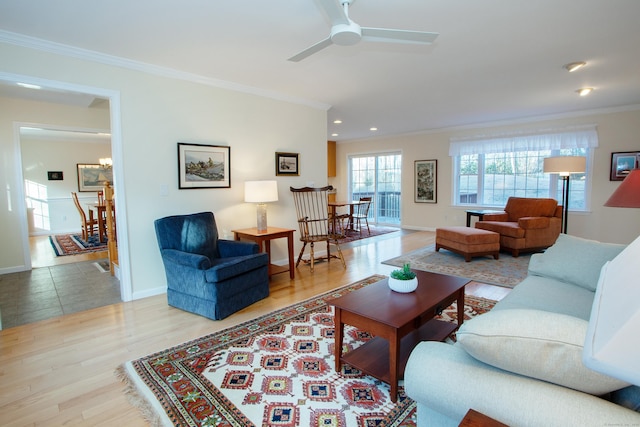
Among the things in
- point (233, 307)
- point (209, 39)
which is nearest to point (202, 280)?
point (233, 307)

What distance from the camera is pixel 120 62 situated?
3191 millimetres

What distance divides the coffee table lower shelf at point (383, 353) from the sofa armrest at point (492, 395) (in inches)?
29.0

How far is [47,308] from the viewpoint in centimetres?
323

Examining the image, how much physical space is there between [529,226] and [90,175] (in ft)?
31.5

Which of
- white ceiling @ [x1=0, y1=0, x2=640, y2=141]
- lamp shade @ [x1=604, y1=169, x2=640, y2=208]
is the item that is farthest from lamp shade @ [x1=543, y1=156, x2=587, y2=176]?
lamp shade @ [x1=604, y1=169, x2=640, y2=208]

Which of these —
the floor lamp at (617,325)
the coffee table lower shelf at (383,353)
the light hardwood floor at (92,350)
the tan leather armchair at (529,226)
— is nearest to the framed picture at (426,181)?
the tan leather armchair at (529,226)

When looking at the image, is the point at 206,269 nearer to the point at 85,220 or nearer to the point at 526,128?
the point at 85,220

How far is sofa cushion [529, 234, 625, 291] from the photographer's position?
7.53 feet

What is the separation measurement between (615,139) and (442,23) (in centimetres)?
496

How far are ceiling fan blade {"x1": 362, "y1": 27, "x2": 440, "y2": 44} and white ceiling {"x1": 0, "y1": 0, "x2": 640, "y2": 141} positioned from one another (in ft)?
0.93

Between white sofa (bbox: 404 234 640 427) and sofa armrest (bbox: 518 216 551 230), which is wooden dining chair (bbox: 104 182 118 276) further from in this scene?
sofa armrest (bbox: 518 216 551 230)

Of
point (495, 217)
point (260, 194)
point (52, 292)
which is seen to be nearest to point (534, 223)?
point (495, 217)

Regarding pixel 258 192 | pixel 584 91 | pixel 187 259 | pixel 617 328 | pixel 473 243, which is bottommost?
pixel 473 243

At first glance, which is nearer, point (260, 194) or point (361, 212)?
point (260, 194)
